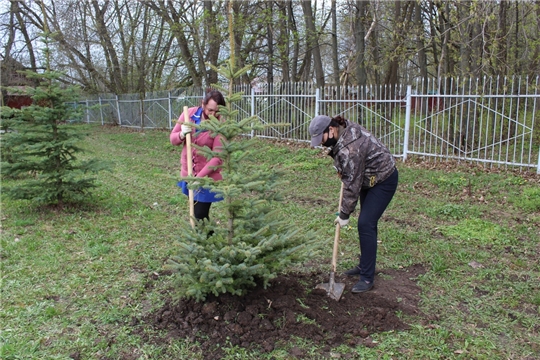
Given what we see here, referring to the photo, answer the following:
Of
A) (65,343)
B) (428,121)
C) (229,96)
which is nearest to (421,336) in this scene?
(229,96)

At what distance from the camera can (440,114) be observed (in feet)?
31.7

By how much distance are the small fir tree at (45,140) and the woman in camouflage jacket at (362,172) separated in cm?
424

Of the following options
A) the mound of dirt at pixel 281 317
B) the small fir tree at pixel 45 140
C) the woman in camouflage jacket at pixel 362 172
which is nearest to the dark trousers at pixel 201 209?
the mound of dirt at pixel 281 317

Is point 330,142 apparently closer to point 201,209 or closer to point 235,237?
point 235,237

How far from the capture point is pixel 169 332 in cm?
316

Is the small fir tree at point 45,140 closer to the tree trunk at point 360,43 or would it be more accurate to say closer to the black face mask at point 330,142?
the black face mask at point 330,142

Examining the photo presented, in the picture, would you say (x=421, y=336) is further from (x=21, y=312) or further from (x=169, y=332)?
(x=21, y=312)

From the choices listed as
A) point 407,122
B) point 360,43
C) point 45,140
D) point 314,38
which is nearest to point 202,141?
point 45,140

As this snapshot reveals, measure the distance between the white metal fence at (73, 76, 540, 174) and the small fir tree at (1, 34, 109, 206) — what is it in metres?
0.55

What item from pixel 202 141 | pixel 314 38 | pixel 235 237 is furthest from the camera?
pixel 314 38

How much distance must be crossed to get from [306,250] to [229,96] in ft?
4.51

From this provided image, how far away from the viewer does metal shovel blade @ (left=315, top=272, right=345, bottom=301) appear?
11.8 ft

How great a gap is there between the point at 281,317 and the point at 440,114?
26.0 feet

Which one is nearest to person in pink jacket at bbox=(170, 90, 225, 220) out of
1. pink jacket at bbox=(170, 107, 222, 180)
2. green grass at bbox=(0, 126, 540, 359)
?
pink jacket at bbox=(170, 107, 222, 180)
